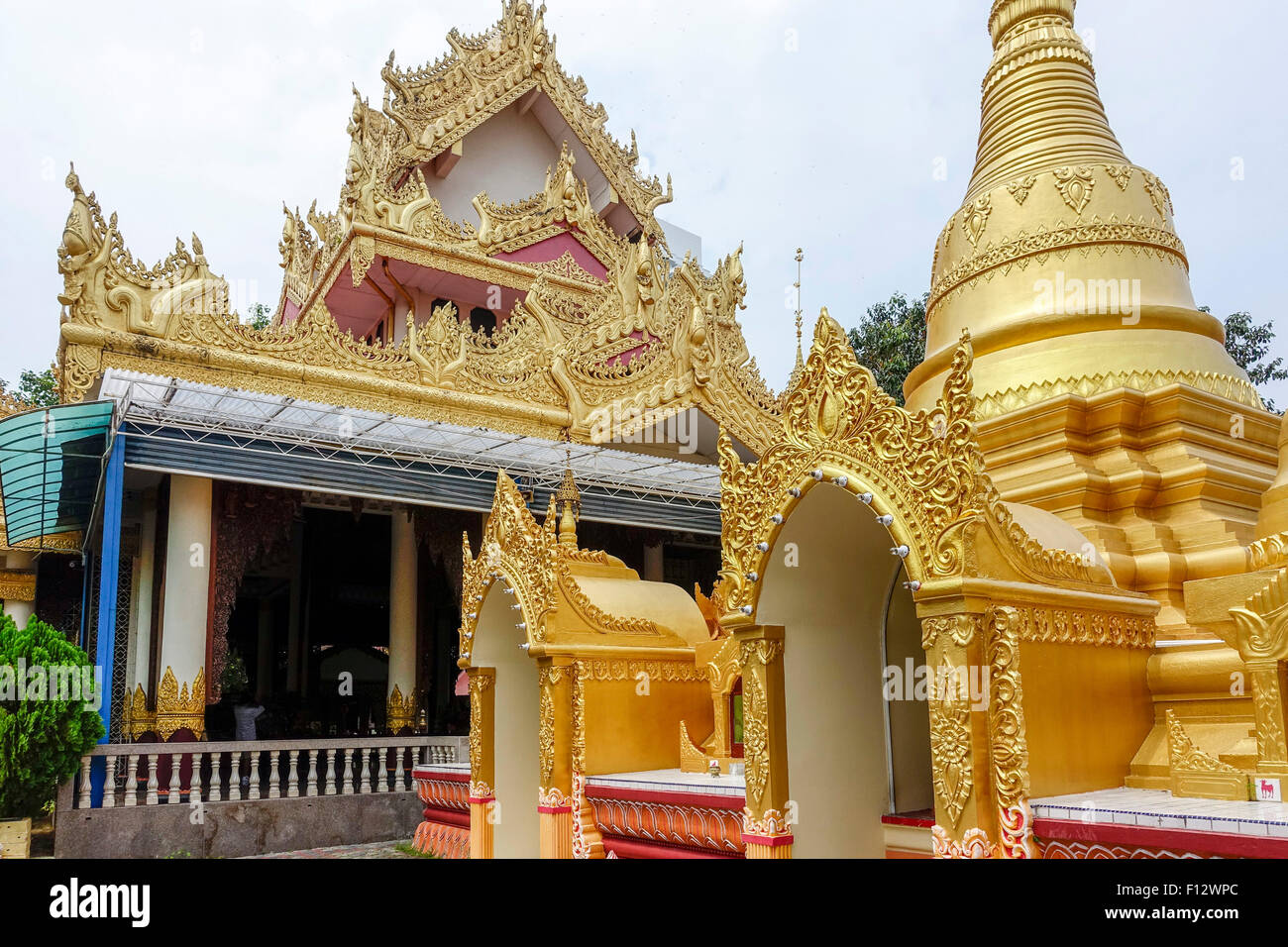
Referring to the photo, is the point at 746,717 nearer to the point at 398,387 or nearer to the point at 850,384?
the point at 850,384

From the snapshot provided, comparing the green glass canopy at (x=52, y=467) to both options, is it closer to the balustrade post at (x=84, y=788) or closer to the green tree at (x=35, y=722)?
the green tree at (x=35, y=722)

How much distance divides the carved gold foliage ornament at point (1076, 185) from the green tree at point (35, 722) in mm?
8982

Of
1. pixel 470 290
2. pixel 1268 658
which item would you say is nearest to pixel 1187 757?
pixel 1268 658

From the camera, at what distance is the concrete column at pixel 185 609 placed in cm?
1180

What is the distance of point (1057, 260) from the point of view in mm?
7066

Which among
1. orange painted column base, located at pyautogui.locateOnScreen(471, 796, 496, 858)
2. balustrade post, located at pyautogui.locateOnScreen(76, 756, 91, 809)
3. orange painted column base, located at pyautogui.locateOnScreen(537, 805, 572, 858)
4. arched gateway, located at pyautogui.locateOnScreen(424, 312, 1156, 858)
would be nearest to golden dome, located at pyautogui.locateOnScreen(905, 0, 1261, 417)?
arched gateway, located at pyautogui.locateOnScreen(424, 312, 1156, 858)

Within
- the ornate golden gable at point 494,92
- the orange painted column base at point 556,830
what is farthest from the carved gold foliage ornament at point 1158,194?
the ornate golden gable at point 494,92

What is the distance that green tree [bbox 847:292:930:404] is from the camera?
2128 cm

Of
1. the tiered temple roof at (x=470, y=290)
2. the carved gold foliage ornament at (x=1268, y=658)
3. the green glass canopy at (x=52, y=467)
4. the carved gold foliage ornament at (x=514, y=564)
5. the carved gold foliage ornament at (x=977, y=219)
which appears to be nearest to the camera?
the carved gold foliage ornament at (x=1268, y=658)

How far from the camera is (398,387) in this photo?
13.9m

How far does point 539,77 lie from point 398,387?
7938 millimetres

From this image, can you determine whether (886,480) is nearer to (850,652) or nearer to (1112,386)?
(850,652)

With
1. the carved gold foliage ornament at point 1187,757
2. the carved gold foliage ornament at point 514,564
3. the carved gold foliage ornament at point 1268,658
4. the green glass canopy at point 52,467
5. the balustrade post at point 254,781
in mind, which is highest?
the green glass canopy at point 52,467

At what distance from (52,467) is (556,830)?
8.33 meters
